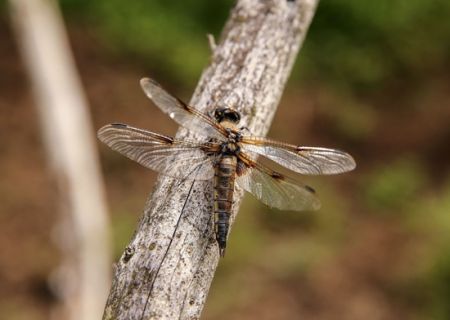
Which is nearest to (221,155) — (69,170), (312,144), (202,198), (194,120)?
(194,120)

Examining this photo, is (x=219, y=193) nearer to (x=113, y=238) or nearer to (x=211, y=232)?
(x=211, y=232)

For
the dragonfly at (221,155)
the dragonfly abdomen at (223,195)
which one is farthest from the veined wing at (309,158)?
the dragonfly abdomen at (223,195)

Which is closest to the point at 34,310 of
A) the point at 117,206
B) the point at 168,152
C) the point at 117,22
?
the point at 117,206

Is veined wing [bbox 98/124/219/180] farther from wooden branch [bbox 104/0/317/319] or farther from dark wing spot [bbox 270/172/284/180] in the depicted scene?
dark wing spot [bbox 270/172/284/180]

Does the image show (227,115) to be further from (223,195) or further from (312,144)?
(312,144)

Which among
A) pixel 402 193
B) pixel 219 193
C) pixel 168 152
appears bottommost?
pixel 219 193

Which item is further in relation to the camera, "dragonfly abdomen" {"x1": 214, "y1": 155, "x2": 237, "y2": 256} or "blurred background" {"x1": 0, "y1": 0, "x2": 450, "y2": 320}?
"blurred background" {"x1": 0, "y1": 0, "x2": 450, "y2": 320}

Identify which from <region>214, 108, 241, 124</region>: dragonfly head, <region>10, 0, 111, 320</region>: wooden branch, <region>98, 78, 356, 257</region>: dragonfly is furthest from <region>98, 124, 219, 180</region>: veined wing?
<region>10, 0, 111, 320</region>: wooden branch
